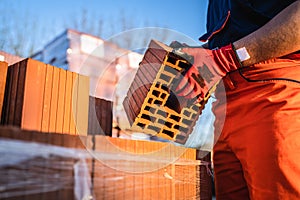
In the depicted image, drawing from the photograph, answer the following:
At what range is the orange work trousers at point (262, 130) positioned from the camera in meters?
1.54

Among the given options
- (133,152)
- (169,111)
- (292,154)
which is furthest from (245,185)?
(133,152)

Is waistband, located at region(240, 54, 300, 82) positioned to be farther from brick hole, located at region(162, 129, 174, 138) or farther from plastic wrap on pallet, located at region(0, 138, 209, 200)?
plastic wrap on pallet, located at region(0, 138, 209, 200)

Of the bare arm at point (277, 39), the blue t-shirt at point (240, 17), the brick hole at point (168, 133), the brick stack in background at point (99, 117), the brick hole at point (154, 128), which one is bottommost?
the brick hole at point (168, 133)

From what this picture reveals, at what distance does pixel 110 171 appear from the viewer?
1.32m

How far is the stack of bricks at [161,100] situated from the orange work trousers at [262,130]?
220 mm

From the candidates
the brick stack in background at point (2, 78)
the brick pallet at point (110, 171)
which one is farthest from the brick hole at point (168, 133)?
the brick stack in background at point (2, 78)

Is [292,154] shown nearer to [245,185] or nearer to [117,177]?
[245,185]

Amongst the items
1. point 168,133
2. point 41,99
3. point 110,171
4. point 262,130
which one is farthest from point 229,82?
point 41,99

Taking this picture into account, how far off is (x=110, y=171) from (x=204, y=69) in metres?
0.77

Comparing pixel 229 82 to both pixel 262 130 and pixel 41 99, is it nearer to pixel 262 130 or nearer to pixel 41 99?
pixel 262 130

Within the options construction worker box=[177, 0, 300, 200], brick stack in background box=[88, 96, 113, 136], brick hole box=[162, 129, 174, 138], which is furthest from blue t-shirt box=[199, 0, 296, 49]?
brick stack in background box=[88, 96, 113, 136]

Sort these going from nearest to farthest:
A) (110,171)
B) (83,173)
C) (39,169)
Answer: (39,169) → (83,173) → (110,171)

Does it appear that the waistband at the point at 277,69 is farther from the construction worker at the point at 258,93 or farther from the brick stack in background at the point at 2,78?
the brick stack in background at the point at 2,78

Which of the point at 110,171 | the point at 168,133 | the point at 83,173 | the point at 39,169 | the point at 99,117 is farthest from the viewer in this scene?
the point at 99,117
